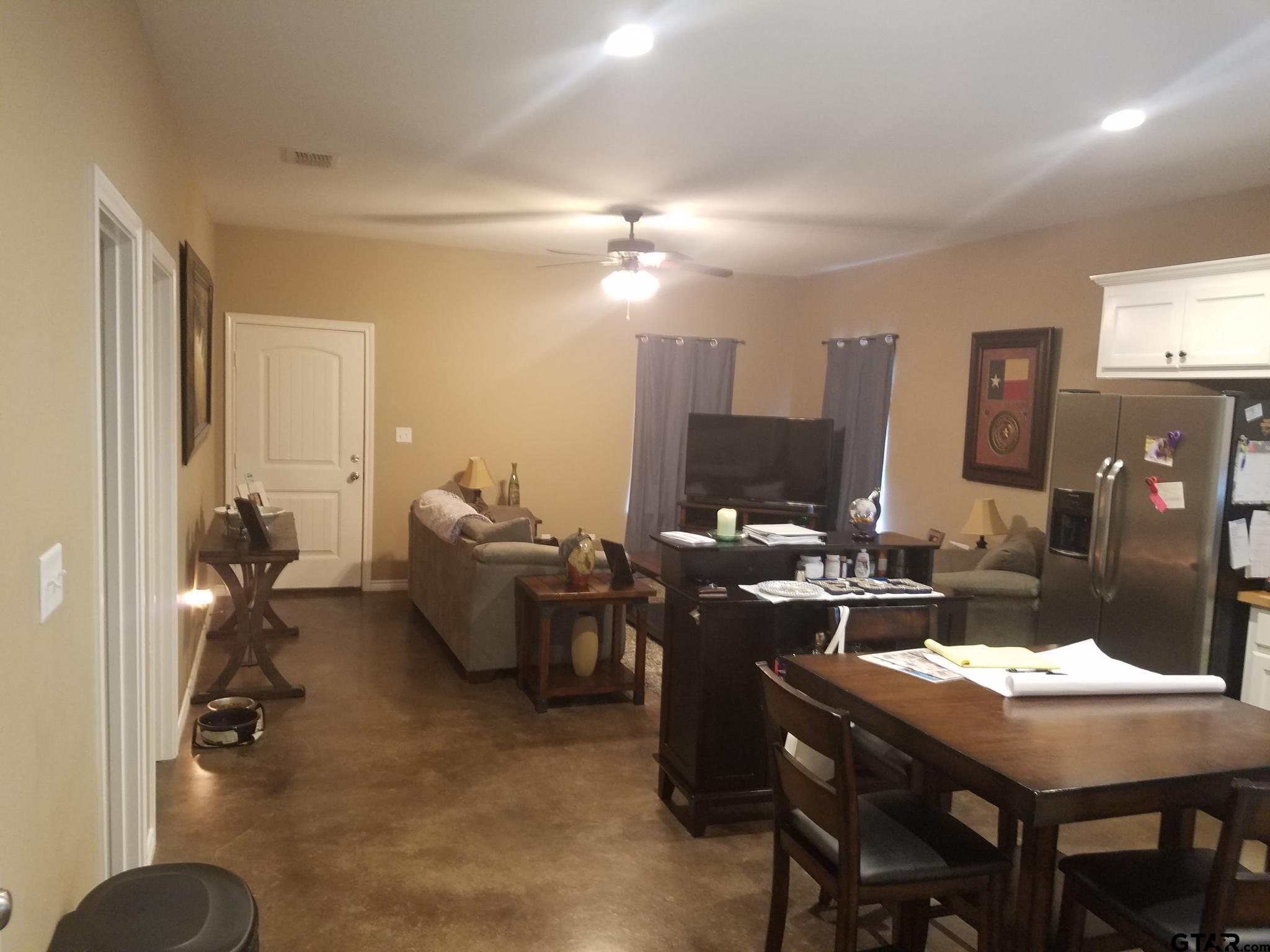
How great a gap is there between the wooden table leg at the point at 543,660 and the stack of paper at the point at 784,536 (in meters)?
1.24

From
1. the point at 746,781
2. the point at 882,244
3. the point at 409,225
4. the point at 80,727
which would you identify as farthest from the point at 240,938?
the point at 882,244

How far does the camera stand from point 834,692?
7.38 ft

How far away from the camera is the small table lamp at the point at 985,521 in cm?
530

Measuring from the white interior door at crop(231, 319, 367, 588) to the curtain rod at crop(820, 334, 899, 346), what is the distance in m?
3.65

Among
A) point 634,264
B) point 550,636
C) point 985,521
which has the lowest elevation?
point 550,636

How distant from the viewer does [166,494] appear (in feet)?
11.6

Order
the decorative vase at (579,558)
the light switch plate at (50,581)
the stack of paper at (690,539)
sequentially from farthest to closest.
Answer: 1. the decorative vase at (579,558)
2. the stack of paper at (690,539)
3. the light switch plate at (50,581)

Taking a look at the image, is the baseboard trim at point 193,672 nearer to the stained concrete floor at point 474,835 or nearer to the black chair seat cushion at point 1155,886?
the stained concrete floor at point 474,835

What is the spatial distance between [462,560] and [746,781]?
84.3 inches

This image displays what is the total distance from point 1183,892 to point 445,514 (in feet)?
13.5

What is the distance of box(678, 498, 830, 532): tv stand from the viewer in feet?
22.2

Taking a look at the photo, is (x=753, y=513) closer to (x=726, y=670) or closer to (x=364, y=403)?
(x=364, y=403)

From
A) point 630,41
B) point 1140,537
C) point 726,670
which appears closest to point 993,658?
point 726,670

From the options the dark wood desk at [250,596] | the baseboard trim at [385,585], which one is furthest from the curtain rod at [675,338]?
the dark wood desk at [250,596]
